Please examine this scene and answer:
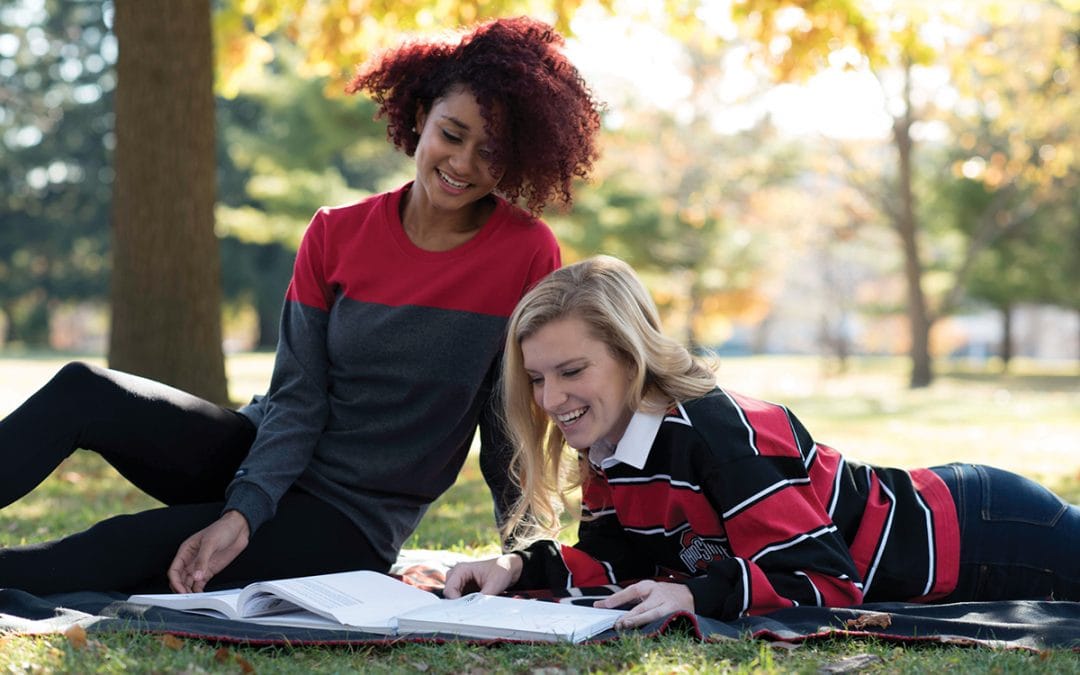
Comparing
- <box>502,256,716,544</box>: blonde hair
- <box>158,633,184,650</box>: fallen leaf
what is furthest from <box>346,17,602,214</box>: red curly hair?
<box>158,633,184,650</box>: fallen leaf

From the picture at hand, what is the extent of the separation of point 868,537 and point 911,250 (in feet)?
54.3

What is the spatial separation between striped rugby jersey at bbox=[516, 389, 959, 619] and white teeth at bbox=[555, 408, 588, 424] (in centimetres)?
13

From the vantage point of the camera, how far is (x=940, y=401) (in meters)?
14.2

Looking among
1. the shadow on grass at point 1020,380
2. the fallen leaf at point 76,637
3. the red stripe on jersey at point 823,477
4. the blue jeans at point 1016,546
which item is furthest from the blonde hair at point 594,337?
the shadow on grass at point 1020,380

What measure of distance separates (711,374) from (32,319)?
36702mm

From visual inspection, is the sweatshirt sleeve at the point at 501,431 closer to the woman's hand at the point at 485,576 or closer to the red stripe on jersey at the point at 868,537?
the woman's hand at the point at 485,576

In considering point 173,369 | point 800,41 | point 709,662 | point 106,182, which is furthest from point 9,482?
point 106,182

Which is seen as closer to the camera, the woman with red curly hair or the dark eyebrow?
the woman with red curly hair

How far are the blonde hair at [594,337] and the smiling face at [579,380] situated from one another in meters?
0.02

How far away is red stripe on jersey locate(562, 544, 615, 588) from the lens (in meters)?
3.25

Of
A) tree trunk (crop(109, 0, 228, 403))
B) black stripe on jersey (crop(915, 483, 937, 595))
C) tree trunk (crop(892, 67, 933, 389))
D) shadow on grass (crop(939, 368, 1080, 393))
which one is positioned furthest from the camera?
shadow on grass (crop(939, 368, 1080, 393))

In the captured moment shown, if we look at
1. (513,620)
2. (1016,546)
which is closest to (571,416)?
(513,620)

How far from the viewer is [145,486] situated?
3418mm

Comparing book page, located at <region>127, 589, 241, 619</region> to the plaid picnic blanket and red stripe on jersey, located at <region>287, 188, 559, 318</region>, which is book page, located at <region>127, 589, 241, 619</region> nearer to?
the plaid picnic blanket
